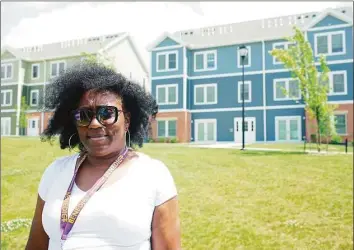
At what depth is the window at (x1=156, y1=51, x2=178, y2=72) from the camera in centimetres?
2638

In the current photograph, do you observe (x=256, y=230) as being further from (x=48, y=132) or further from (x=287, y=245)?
(x=48, y=132)

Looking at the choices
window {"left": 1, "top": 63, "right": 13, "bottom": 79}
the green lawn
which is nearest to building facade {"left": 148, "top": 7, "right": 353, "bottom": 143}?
window {"left": 1, "top": 63, "right": 13, "bottom": 79}

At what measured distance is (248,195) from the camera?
5461 mm

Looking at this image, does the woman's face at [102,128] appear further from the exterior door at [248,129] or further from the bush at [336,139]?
the exterior door at [248,129]

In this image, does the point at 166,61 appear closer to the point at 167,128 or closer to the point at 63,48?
the point at 167,128

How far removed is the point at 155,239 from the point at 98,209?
0.37m

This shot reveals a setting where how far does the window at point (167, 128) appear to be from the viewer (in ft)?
84.8

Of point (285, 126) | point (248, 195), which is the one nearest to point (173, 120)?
point (285, 126)

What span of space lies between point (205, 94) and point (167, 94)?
300 cm

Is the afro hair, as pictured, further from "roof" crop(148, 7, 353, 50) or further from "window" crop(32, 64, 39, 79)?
"window" crop(32, 64, 39, 79)

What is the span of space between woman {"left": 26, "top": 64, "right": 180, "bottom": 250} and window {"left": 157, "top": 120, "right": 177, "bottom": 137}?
23313mm

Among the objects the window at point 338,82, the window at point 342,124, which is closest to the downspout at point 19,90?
the window at point 338,82

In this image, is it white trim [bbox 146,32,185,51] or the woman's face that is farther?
white trim [bbox 146,32,185,51]

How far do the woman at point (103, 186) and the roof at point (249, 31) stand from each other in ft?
77.3
